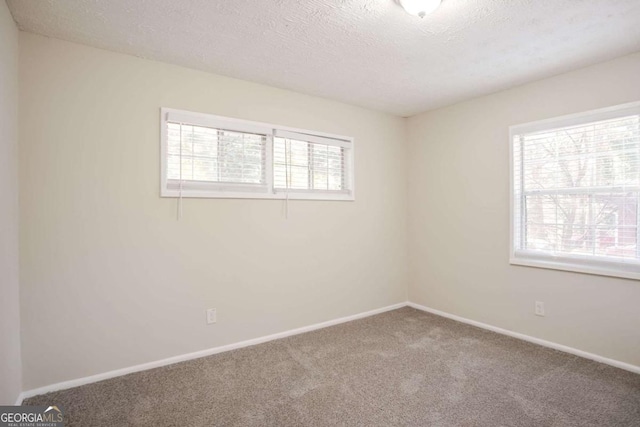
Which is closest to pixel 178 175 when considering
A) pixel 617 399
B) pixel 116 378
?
pixel 116 378

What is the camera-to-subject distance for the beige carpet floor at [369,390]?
6.21ft

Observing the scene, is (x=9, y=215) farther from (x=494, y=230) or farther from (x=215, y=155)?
(x=494, y=230)

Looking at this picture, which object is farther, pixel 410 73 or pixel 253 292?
pixel 253 292

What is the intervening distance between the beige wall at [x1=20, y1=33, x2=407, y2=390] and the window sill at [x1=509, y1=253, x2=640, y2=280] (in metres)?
1.93

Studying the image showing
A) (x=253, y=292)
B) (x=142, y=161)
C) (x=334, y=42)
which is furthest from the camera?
(x=253, y=292)

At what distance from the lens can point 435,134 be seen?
381cm

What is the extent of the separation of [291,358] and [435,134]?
293 cm

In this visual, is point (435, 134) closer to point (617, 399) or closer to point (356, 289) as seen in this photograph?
point (356, 289)

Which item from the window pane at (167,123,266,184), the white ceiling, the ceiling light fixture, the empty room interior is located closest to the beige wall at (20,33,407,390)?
the empty room interior

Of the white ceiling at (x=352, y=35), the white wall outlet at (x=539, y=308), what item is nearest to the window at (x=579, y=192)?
the white wall outlet at (x=539, y=308)

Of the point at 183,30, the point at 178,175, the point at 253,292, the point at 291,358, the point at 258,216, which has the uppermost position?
the point at 183,30

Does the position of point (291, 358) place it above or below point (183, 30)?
below
